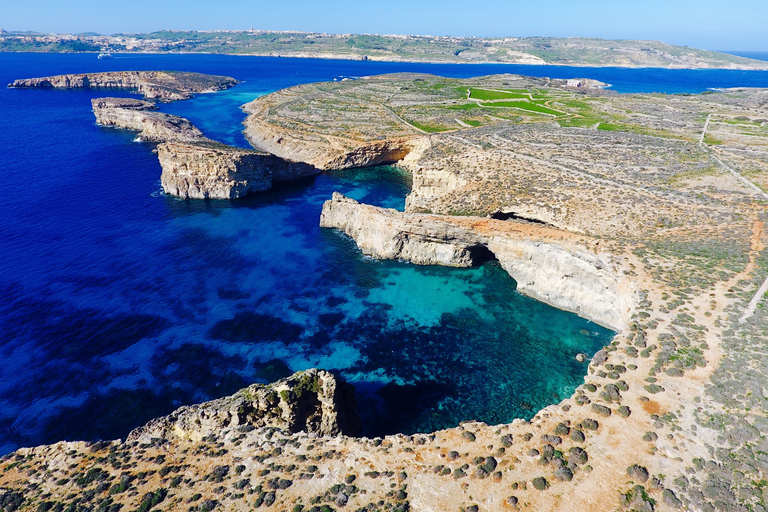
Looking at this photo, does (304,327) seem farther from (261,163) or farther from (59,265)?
(261,163)

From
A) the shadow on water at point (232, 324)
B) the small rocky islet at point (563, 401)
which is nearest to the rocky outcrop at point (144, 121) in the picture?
the shadow on water at point (232, 324)

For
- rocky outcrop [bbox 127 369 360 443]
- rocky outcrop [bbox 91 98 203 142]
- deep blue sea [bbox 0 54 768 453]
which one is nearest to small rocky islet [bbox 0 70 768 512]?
rocky outcrop [bbox 127 369 360 443]

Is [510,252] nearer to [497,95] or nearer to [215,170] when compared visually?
[215,170]

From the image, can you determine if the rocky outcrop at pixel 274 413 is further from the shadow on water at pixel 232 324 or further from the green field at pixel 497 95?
the green field at pixel 497 95

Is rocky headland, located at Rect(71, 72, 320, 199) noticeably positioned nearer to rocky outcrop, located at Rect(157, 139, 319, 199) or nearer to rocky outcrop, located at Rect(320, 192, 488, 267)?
rocky outcrop, located at Rect(157, 139, 319, 199)

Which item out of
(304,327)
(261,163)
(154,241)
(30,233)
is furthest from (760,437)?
(30,233)

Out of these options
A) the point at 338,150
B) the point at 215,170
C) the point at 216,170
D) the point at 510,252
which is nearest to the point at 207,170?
the point at 215,170
